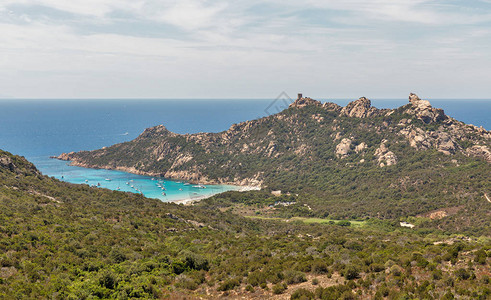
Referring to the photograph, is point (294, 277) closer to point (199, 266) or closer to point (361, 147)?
point (199, 266)

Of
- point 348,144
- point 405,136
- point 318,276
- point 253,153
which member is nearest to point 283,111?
point 253,153

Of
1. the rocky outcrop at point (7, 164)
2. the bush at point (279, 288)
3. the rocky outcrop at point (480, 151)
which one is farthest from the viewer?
the rocky outcrop at point (480, 151)

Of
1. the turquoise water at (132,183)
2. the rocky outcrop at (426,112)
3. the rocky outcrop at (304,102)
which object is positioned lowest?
the turquoise water at (132,183)

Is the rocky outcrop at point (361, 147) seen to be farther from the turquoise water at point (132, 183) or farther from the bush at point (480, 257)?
the bush at point (480, 257)

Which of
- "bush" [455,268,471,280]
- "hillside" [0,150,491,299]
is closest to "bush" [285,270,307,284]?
"hillside" [0,150,491,299]

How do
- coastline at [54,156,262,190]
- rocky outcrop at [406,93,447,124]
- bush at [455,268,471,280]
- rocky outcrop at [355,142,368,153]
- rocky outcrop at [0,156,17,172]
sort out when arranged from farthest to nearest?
coastline at [54,156,262,190], rocky outcrop at [355,142,368,153], rocky outcrop at [406,93,447,124], rocky outcrop at [0,156,17,172], bush at [455,268,471,280]

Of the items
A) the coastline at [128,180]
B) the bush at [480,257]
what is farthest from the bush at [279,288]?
the coastline at [128,180]

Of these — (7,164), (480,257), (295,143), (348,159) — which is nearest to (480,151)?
(348,159)

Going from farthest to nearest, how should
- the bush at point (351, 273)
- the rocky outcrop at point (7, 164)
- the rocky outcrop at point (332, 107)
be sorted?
the rocky outcrop at point (332, 107), the rocky outcrop at point (7, 164), the bush at point (351, 273)

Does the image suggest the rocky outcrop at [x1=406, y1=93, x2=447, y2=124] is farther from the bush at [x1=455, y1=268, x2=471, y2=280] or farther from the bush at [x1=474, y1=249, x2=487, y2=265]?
the bush at [x1=455, y1=268, x2=471, y2=280]
